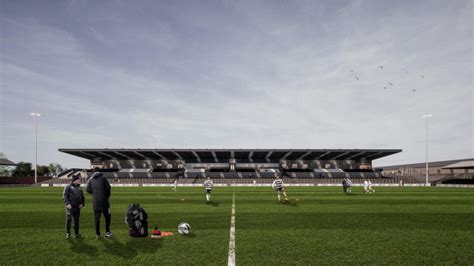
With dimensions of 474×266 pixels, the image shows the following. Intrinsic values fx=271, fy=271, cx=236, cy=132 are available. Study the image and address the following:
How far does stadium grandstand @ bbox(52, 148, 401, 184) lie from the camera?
6119 cm

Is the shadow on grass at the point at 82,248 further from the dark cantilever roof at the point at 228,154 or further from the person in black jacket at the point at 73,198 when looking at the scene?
the dark cantilever roof at the point at 228,154

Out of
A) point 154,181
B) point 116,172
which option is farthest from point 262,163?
point 116,172

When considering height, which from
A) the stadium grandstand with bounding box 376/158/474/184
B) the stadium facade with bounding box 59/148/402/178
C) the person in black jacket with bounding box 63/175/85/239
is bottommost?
the stadium grandstand with bounding box 376/158/474/184

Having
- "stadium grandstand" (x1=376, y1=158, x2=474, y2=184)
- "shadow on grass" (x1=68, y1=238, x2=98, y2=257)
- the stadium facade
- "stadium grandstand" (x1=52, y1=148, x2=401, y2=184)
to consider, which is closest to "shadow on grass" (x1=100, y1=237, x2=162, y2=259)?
"shadow on grass" (x1=68, y1=238, x2=98, y2=257)

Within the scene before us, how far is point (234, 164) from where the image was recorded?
66.6m

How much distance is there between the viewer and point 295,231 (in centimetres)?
850

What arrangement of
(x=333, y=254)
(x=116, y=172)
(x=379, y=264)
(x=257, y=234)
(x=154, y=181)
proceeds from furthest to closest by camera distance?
(x=116, y=172)
(x=154, y=181)
(x=257, y=234)
(x=333, y=254)
(x=379, y=264)

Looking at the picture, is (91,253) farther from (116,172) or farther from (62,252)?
(116,172)

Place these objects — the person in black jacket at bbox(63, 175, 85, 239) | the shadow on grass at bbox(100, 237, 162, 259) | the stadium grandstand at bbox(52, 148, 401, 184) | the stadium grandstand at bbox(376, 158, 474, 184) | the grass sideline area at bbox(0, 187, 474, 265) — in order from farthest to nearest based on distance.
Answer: the stadium grandstand at bbox(52, 148, 401, 184), the stadium grandstand at bbox(376, 158, 474, 184), the person in black jacket at bbox(63, 175, 85, 239), the shadow on grass at bbox(100, 237, 162, 259), the grass sideline area at bbox(0, 187, 474, 265)

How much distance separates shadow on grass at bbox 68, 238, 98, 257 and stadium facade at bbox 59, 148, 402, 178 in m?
52.8

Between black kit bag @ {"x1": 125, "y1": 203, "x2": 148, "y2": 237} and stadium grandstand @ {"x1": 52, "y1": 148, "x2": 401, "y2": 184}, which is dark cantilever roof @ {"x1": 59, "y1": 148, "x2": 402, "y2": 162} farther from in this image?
black kit bag @ {"x1": 125, "y1": 203, "x2": 148, "y2": 237}

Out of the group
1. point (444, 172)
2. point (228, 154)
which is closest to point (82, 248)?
point (228, 154)

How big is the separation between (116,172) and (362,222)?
63.1 meters

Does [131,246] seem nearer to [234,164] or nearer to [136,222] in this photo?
[136,222]
